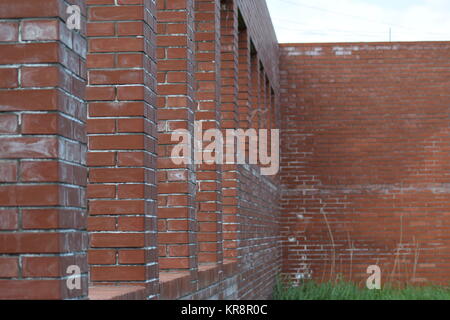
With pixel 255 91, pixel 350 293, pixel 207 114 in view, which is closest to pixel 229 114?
pixel 207 114

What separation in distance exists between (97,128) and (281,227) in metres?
11.1

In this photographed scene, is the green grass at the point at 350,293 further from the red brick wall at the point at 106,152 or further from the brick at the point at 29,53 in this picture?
the brick at the point at 29,53

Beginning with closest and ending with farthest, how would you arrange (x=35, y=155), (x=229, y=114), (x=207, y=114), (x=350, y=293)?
(x=35, y=155), (x=207, y=114), (x=229, y=114), (x=350, y=293)

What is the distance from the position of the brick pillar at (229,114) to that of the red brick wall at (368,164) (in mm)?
6843

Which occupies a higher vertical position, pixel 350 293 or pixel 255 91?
pixel 255 91

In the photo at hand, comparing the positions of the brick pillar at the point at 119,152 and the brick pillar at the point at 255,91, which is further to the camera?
the brick pillar at the point at 255,91

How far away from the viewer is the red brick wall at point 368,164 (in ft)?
49.6

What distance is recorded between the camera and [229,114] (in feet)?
27.4

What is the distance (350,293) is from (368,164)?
9.79ft

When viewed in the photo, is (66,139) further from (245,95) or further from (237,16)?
(245,95)

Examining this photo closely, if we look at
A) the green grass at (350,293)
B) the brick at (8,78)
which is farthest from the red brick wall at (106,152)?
the green grass at (350,293)

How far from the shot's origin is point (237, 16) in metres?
8.73
